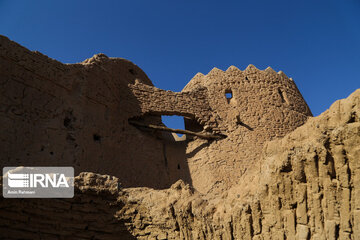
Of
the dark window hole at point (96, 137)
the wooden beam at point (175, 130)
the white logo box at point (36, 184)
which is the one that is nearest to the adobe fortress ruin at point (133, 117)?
the dark window hole at point (96, 137)

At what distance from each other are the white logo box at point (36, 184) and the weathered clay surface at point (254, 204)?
7.0 inches

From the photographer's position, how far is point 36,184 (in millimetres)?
5836

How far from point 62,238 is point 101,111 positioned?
6.01 m

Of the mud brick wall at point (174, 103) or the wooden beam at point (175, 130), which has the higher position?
the mud brick wall at point (174, 103)

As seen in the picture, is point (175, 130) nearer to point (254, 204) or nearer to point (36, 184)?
point (36, 184)

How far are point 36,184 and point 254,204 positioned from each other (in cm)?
369

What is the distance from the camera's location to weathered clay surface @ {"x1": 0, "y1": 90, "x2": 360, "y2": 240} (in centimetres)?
416

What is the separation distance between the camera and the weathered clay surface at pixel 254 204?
164 inches

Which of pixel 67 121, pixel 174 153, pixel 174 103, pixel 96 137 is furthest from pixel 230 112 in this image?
pixel 67 121

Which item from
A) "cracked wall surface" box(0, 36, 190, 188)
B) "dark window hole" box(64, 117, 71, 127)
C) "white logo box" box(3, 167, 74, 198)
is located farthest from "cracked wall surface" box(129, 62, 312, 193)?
"white logo box" box(3, 167, 74, 198)

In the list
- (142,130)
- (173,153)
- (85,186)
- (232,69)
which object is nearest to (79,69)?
(142,130)

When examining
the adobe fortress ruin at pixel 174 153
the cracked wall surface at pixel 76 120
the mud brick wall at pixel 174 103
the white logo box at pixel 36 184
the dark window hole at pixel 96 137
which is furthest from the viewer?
the mud brick wall at pixel 174 103

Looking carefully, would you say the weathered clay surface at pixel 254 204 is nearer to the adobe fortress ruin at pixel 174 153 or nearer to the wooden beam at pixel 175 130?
the adobe fortress ruin at pixel 174 153

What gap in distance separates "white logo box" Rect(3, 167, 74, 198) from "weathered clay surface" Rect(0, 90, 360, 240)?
18 centimetres
